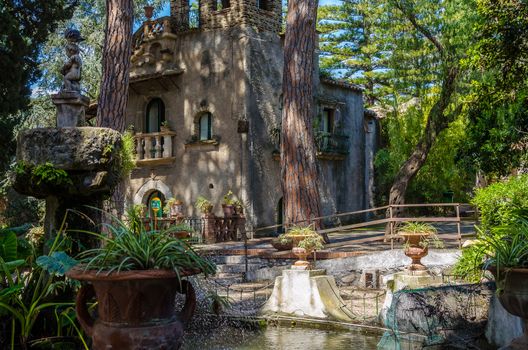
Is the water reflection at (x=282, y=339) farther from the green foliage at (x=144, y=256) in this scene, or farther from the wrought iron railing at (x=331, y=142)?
the wrought iron railing at (x=331, y=142)

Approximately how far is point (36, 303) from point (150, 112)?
19.1 metres

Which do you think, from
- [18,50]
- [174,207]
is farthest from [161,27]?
[174,207]

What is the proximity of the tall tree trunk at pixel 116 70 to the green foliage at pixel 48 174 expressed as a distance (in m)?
6.38

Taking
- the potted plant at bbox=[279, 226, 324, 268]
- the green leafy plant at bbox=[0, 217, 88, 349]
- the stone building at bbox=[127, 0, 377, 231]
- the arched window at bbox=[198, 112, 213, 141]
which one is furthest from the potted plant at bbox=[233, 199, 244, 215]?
the green leafy plant at bbox=[0, 217, 88, 349]

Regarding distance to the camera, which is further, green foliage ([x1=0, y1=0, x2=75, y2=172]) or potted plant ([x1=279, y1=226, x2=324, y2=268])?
green foliage ([x1=0, y1=0, x2=75, y2=172])

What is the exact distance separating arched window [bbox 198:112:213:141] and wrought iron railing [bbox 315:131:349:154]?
4.10 m

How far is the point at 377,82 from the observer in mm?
35625

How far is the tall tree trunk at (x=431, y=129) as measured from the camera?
2008 cm

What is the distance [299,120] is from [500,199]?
7444 mm

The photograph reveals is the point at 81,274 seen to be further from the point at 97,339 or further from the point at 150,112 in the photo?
the point at 150,112

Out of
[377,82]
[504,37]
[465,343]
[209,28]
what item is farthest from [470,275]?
[377,82]

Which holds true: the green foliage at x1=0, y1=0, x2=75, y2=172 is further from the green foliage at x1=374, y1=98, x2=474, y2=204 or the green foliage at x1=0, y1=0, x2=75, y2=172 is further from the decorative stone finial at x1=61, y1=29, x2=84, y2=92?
the green foliage at x1=374, y1=98, x2=474, y2=204

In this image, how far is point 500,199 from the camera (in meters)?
8.56

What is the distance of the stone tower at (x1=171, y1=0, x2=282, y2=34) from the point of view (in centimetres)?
2130
